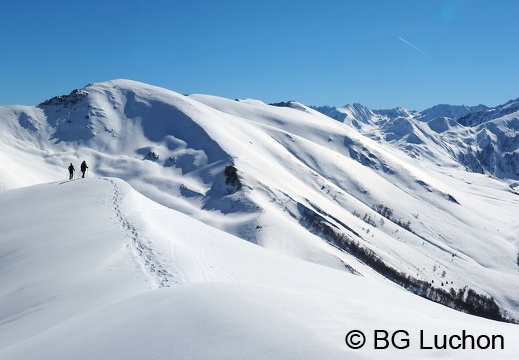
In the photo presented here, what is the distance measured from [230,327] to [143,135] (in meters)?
171

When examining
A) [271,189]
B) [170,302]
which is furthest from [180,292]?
[271,189]

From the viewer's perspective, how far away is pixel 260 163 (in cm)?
14462

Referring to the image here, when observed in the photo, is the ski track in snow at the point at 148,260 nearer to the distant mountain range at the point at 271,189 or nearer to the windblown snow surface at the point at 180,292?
the windblown snow surface at the point at 180,292

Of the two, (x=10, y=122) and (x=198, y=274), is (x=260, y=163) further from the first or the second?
(x=198, y=274)

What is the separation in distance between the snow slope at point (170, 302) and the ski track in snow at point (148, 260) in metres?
0.06

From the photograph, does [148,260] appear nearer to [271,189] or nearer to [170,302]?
[170,302]

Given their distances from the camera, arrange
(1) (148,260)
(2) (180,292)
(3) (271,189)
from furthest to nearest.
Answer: (3) (271,189)
(1) (148,260)
(2) (180,292)

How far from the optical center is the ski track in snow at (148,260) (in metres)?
16.1

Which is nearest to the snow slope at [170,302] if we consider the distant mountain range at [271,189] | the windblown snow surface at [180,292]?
the windblown snow surface at [180,292]

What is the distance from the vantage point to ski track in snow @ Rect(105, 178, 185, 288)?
52.7 feet

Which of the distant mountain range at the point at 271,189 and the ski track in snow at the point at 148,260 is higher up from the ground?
the distant mountain range at the point at 271,189

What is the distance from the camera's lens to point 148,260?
61.1ft

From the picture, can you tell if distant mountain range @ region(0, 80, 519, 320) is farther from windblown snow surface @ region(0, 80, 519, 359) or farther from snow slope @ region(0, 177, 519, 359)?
snow slope @ region(0, 177, 519, 359)

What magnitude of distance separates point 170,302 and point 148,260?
7.46 m
